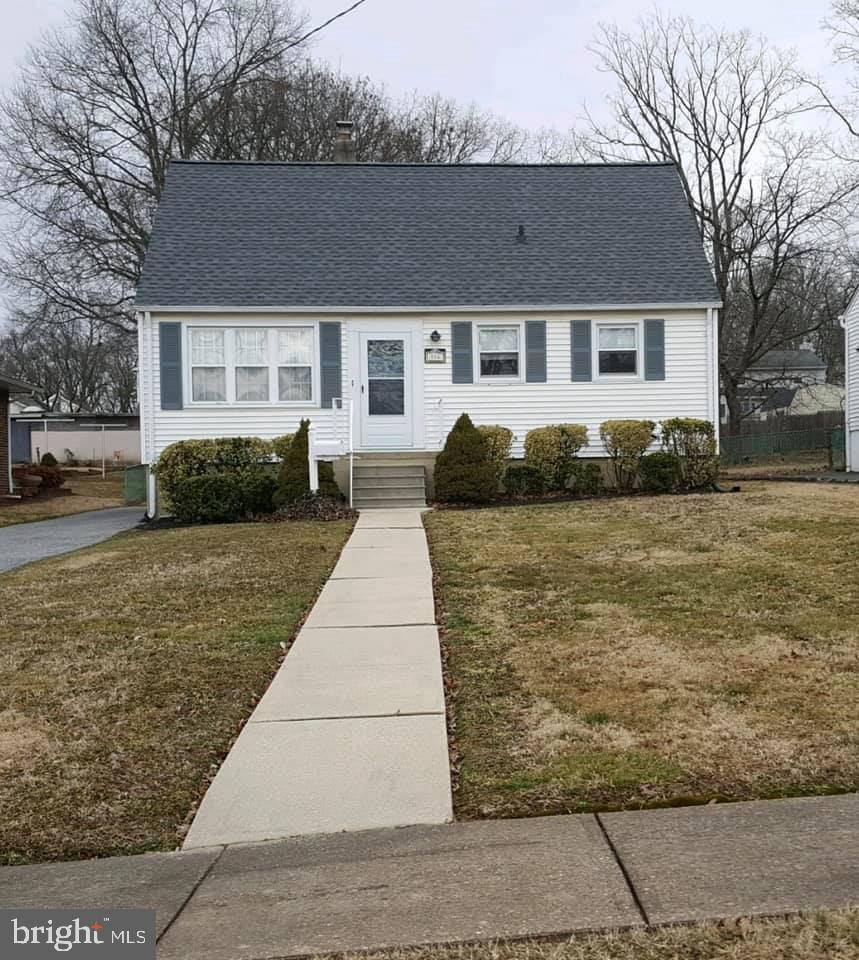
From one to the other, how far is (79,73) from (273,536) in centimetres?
2308

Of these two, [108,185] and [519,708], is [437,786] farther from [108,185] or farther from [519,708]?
[108,185]

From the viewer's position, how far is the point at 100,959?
2.61 m

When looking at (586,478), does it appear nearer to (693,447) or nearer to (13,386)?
(693,447)

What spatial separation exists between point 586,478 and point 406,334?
13.7 feet

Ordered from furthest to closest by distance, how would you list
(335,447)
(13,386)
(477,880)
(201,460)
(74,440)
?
(74,440) < (13,386) < (201,460) < (335,447) < (477,880)

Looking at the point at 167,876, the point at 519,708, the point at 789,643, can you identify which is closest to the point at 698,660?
the point at 789,643

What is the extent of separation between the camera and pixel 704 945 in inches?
96.5

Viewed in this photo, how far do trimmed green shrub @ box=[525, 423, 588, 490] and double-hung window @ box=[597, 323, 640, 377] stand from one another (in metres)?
2.01

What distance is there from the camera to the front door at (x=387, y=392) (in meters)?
16.3

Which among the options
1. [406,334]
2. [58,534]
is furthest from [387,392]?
[58,534]

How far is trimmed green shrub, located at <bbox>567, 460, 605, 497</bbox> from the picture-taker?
14852 mm

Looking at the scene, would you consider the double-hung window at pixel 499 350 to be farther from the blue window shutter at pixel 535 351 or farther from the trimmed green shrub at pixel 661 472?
the trimmed green shrub at pixel 661 472

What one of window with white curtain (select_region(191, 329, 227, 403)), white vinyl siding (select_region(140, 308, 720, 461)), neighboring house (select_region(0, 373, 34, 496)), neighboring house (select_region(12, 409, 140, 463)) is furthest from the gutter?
neighboring house (select_region(12, 409, 140, 463))

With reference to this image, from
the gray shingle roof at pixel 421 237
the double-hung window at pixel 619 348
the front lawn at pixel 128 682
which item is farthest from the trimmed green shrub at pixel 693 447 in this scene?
the front lawn at pixel 128 682
